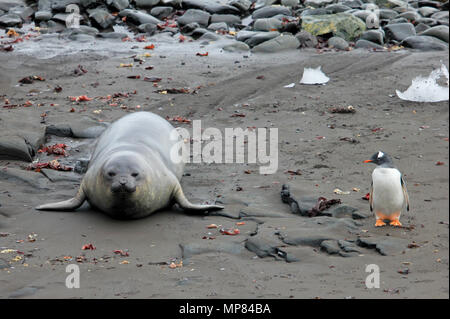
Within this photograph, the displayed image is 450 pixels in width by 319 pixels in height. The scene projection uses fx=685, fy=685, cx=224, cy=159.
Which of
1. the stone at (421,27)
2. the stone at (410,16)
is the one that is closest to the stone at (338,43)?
the stone at (421,27)

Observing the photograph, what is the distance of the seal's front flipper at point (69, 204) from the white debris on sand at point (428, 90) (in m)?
5.27

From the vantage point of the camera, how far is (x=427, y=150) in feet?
25.4

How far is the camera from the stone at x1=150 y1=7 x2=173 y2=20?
18.8 meters

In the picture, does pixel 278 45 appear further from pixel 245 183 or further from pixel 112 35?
pixel 245 183

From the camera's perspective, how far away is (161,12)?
18.8 meters

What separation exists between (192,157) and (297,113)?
6.84 feet

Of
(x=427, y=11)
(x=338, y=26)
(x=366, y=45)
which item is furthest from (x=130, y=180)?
(x=427, y=11)

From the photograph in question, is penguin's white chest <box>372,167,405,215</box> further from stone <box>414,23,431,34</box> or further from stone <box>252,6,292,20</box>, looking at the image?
stone <box>252,6,292,20</box>

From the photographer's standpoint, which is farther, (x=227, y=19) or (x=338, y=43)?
(x=227, y=19)

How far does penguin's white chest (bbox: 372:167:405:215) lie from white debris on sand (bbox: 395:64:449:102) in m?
3.70

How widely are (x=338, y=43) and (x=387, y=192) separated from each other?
8805mm

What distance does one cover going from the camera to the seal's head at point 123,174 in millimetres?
6285

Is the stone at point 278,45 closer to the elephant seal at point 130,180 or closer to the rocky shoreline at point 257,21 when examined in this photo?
the rocky shoreline at point 257,21

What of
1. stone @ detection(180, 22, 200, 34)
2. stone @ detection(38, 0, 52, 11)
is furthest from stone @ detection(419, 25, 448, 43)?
stone @ detection(38, 0, 52, 11)
